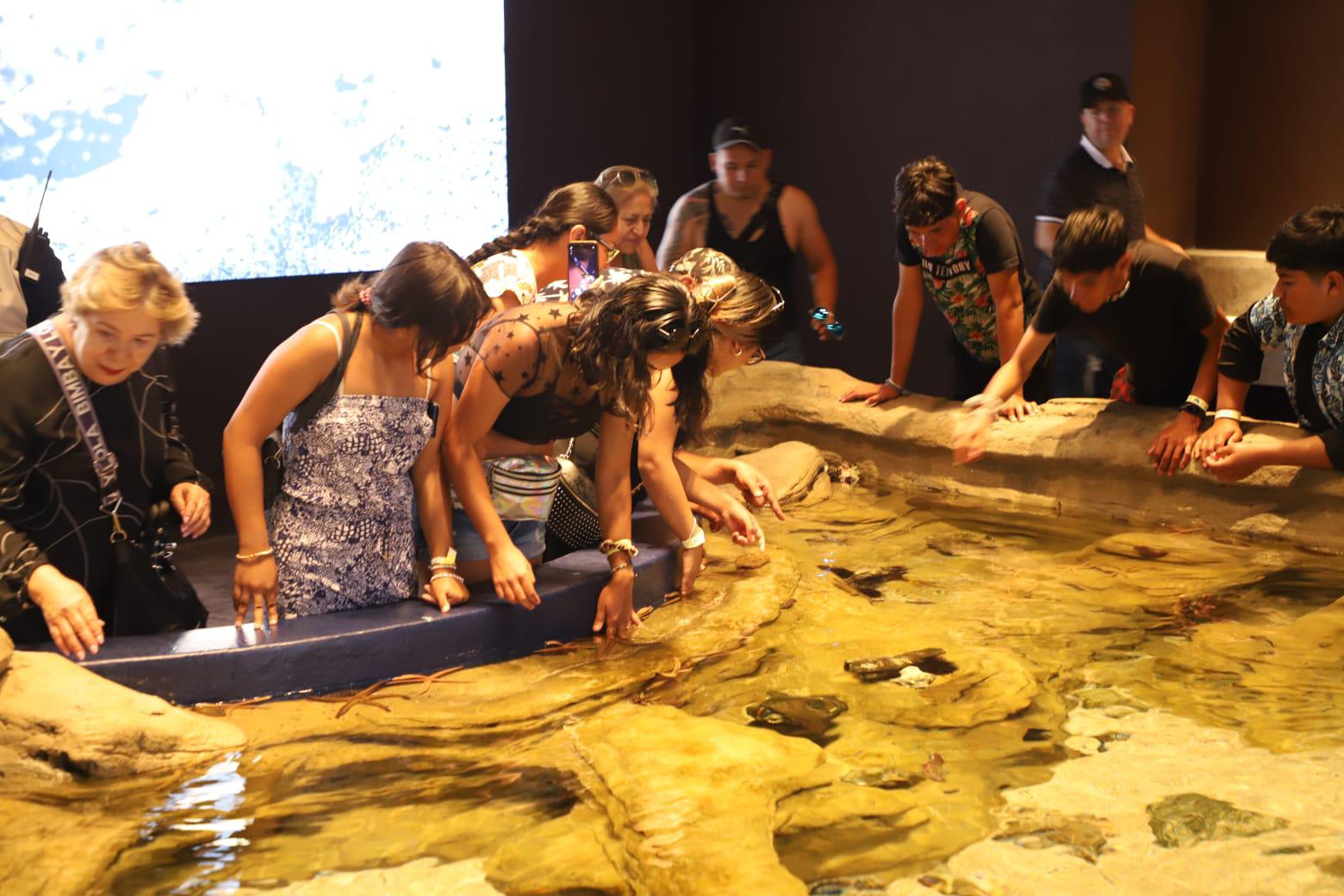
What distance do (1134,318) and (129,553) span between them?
3101 mm

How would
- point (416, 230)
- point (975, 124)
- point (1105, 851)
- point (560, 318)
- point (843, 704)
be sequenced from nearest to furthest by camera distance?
point (1105, 851)
point (843, 704)
point (560, 318)
point (416, 230)
point (975, 124)

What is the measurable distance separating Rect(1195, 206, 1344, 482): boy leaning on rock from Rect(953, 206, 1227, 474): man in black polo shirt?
111 millimetres

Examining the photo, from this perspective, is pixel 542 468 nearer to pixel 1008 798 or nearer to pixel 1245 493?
pixel 1008 798

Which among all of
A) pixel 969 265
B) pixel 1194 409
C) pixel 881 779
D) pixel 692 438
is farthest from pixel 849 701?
pixel 969 265

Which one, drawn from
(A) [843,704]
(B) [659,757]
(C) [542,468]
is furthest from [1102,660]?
(C) [542,468]

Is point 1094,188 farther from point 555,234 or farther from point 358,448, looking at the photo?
point 358,448

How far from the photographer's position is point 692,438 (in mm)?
3494

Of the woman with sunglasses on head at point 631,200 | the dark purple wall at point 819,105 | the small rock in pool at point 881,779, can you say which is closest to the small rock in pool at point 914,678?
the small rock in pool at point 881,779

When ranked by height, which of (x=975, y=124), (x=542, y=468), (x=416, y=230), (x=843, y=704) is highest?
(x=975, y=124)

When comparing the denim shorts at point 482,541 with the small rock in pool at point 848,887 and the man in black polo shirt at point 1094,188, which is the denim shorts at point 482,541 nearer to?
the small rock in pool at point 848,887

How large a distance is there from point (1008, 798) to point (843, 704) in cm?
54

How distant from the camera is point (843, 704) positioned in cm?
296

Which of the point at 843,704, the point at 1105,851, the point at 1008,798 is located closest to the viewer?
the point at 1105,851

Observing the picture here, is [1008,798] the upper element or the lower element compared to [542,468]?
lower
